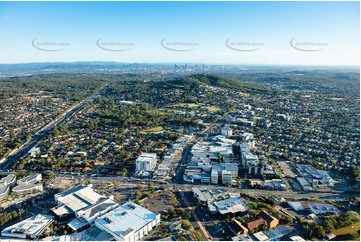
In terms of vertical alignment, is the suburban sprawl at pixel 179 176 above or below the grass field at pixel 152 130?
below

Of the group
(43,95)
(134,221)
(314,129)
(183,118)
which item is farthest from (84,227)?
(43,95)

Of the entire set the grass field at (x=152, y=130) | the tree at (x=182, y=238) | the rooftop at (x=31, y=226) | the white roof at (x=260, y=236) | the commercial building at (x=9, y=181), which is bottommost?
the tree at (x=182, y=238)

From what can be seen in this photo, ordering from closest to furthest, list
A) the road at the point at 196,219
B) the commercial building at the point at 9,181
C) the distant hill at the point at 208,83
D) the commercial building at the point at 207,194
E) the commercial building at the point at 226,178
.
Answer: the road at the point at 196,219 < the commercial building at the point at 207,194 < the commercial building at the point at 9,181 < the commercial building at the point at 226,178 < the distant hill at the point at 208,83

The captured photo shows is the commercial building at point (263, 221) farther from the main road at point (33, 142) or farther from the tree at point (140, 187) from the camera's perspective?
the main road at point (33, 142)

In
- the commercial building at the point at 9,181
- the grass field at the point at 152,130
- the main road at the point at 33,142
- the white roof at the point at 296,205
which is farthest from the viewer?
the grass field at the point at 152,130

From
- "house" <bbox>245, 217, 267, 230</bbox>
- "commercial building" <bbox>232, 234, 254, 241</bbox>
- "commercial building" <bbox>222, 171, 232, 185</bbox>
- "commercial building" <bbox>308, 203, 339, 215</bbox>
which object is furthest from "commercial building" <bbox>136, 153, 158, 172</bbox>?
"commercial building" <bbox>308, 203, 339, 215</bbox>

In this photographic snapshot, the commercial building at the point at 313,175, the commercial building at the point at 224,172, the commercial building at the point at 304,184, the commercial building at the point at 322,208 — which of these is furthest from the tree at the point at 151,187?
the commercial building at the point at 313,175

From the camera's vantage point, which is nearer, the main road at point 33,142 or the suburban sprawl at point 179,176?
the suburban sprawl at point 179,176

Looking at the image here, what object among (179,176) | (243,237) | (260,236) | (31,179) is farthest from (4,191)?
(260,236)
